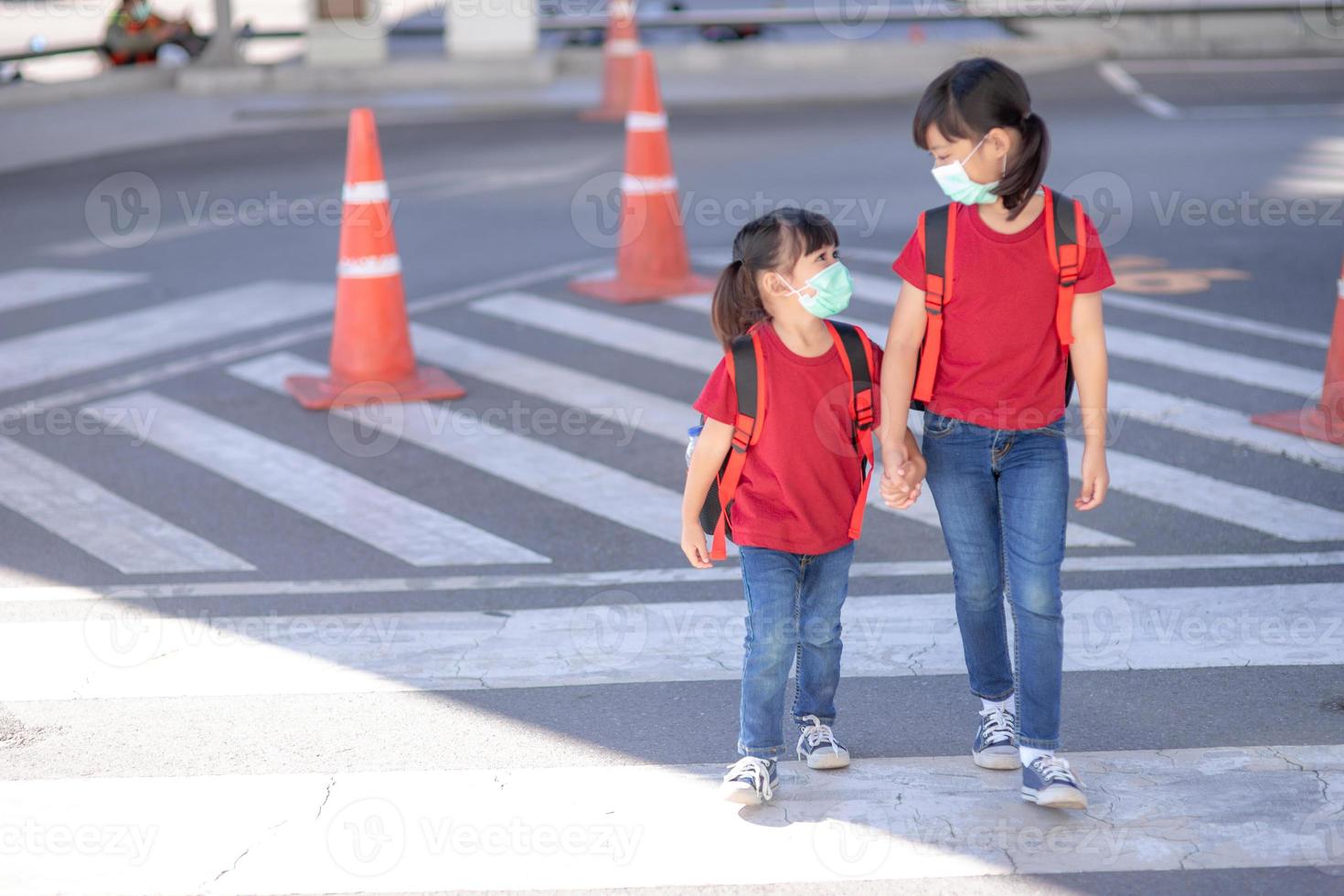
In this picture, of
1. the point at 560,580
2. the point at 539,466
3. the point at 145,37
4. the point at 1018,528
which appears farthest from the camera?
the point at 145,37

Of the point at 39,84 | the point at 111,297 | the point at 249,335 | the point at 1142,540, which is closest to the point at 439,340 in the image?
the point at 249,335

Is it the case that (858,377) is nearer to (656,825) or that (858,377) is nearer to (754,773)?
(754,773)

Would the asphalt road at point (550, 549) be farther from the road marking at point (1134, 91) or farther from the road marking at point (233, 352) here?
the road marking at point (1134, 91)

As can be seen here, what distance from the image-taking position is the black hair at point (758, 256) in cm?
375

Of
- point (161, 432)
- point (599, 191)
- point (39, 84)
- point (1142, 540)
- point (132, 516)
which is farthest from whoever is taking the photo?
point (39, 84)

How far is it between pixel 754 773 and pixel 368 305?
4372 millimetres

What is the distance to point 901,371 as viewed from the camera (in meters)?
3.88

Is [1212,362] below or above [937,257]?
below

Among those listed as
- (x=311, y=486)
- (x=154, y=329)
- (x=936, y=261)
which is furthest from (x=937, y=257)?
(x=154, y=329)

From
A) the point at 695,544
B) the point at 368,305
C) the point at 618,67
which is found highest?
the point at 618,67

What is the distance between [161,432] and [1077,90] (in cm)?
1349

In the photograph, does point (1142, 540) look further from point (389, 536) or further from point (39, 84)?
point (39, 84)

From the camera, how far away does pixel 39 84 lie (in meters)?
18.1

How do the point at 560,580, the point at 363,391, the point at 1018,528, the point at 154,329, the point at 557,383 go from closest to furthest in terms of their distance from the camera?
the point at 1018,528
the point at 560,580
the point at 363,391
the point at 557,383
the point at 154,329
